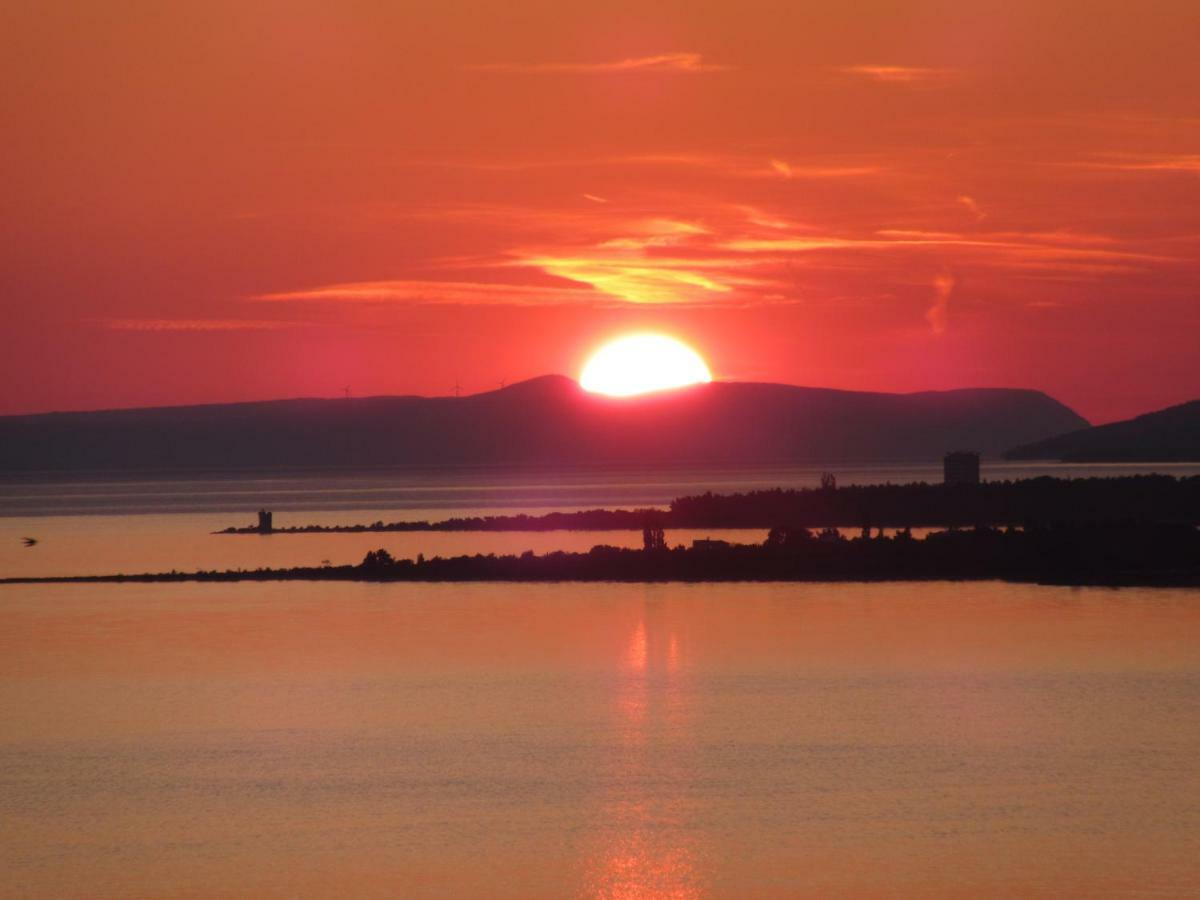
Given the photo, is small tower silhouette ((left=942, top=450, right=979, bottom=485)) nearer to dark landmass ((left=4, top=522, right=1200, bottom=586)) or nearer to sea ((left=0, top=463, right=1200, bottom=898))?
dark landmass ((left=4, top=522, right=1200, bottom=586))

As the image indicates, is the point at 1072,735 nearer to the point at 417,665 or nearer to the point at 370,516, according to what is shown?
the point at 417,665

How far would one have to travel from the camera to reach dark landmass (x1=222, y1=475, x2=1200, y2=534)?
3248 inches

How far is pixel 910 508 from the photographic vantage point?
289 ft

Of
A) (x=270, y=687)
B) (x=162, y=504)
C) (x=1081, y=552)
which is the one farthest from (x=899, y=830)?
(x=162, y=504)

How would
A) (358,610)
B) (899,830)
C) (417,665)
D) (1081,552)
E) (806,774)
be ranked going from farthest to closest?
1. (1081,552)
2. (358,610)
3. (417,665)
4. (806,774)
5. (899,830)

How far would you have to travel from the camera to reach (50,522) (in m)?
118

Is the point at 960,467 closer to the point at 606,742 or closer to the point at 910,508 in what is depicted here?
the point at 910,508

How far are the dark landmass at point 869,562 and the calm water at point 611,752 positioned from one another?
269 inches

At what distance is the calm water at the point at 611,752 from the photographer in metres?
20.4

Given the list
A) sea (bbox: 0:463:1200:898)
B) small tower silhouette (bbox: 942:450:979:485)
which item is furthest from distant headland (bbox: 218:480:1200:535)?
sea (bbox: 0:463:1200:898)

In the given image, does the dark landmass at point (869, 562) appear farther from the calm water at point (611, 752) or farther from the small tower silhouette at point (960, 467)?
the small tower silhouette at point (960, 467)

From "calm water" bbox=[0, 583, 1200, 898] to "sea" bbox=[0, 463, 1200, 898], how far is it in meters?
0.09

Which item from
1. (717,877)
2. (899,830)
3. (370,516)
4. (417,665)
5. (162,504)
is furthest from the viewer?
(162,504)

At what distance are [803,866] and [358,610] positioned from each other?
3217cm
